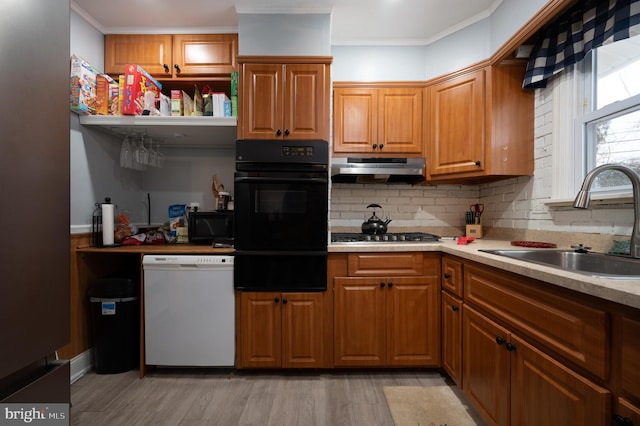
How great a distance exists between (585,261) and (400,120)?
151cm

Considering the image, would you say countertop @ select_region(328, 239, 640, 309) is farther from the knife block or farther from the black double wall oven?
the black double wall oven

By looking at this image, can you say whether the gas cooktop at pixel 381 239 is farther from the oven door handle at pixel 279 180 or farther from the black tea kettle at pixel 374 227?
the oven door handle at pixel 279 180

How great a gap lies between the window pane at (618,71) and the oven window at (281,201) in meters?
1.82

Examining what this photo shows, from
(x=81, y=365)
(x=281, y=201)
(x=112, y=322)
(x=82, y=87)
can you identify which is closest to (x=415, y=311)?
(x=281, y=201)

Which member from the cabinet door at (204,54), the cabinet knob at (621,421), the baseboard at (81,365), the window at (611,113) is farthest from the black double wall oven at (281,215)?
the window at (611,113)

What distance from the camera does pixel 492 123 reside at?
6.42 ft

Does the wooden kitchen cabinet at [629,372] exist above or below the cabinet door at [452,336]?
above

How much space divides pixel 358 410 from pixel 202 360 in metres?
1.09

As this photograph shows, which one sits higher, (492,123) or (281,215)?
(492,123)

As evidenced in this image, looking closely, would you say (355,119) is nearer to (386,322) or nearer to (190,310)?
(386,322)

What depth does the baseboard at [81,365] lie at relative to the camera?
6.23 ft

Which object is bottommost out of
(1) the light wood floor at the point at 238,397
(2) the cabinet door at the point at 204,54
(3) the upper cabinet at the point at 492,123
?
(1) the light wood floor at the point at 238,397

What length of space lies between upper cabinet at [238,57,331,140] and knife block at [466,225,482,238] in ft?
4.57

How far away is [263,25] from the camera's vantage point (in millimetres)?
1973
